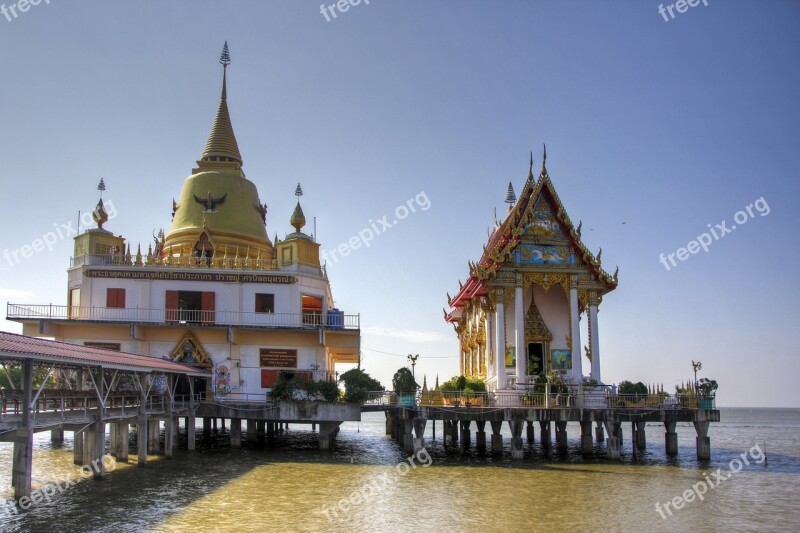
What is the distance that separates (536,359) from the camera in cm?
3712

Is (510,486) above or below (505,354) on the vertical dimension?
below

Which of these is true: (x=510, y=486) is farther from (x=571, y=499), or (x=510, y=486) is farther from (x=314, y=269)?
(x=314, y=269)

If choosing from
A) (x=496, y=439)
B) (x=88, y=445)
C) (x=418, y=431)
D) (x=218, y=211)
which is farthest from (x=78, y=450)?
(x=218, y=211)

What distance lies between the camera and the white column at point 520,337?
115ft

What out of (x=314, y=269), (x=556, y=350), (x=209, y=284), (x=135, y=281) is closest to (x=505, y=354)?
(x=556, y=350)

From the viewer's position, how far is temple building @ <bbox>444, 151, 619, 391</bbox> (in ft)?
117

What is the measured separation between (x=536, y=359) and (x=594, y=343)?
2.78 m

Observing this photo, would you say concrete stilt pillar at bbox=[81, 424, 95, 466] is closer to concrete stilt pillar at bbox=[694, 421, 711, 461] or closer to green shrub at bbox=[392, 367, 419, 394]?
green shrub at bbox=[392, 367, 419, 394]

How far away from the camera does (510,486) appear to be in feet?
83.3

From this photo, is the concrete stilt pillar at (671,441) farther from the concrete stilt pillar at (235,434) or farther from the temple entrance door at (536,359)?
the concrete stilt pillar at (235,434)

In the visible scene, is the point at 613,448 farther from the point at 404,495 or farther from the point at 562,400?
the point at 404,495

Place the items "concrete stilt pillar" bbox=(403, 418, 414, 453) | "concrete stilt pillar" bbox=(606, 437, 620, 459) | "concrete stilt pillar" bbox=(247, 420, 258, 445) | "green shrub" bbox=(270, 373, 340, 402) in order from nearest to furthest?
"concrete stilt pillar" bbox=(606, 437, 620, 459)
"concrete stilt pillar" bbox=(403, 418, 414, 453)
"green shrub" bbox=(270, 373, 340, 402)
"concrete stilt pillar" bbox=(247, 420, 258, 445)

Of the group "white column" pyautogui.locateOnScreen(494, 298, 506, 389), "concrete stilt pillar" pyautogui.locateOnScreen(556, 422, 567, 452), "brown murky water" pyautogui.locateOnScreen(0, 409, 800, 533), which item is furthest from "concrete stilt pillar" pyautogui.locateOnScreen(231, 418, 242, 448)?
"concrete stilt pillar" pyautogui.locateOnScreen(556, 422, 567, 452)

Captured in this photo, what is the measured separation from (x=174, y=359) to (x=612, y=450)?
21.4m
